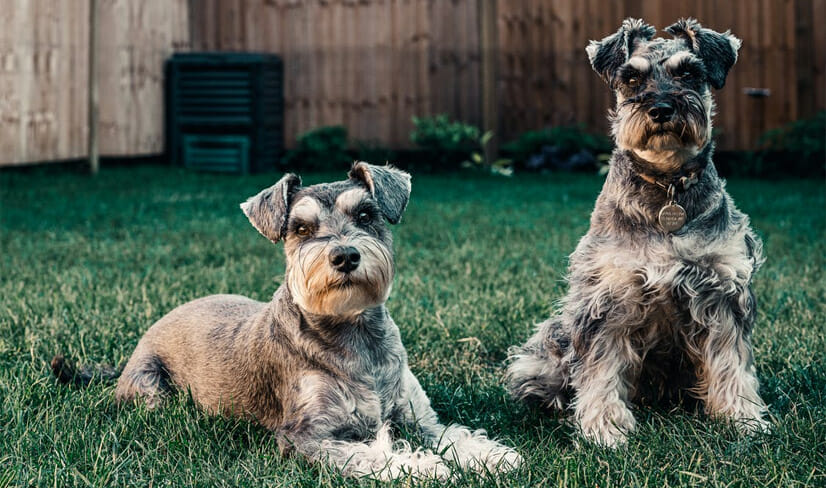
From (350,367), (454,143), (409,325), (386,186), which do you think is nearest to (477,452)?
(350,367)

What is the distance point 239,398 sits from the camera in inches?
148

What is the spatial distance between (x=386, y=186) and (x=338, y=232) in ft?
1.06

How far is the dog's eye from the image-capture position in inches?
138

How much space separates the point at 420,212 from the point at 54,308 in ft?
16.0

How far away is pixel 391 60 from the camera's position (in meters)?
13.9

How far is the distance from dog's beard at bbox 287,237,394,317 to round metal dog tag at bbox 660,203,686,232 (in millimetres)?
1026

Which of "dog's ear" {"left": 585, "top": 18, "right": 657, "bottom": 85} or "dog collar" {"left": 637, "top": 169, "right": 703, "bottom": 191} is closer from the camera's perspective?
"dog collar" {"left": 637, "top": 169, "right": 703, "bottom": 191}

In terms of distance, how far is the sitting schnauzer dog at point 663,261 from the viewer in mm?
3465

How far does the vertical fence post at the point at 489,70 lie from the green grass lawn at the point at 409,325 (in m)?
2.71

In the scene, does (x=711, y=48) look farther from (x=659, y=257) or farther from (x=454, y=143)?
(x=454, y=143)

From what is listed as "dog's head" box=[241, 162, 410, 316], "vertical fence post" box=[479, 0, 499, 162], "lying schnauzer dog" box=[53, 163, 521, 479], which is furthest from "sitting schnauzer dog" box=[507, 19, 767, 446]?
"vertical fence post" box=[479, 0, 499, 162]

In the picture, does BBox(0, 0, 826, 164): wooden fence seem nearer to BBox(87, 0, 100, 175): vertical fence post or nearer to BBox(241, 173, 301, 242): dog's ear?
BBox(87, 0, 100, 175): vertical fence post

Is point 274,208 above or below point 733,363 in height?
above

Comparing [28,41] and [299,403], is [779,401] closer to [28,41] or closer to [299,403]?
[299,403]
